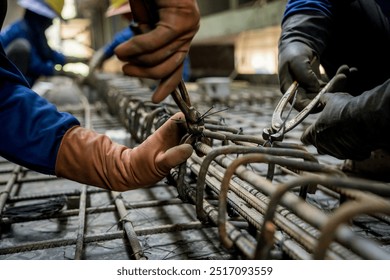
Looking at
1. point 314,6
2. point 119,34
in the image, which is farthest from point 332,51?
point 119,34

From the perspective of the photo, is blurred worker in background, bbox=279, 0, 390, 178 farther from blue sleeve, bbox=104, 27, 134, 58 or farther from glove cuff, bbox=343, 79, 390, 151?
blue sleeve, bbox=104, 27, 134, 58

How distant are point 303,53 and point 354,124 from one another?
0.68 meters

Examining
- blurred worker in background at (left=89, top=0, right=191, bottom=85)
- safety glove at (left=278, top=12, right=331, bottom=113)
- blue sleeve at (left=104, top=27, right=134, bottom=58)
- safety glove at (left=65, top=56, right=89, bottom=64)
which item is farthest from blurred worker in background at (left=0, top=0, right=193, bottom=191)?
safety glove at (left=65, top=56, right=89, bottom=64)

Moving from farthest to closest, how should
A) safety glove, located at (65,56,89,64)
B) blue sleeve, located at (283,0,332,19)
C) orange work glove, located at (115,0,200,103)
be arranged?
safety glove, located at (65,56,89,64)
blue sleeve, located at (283,0,332,19)
orange work glove, located at (115,0,200,103)

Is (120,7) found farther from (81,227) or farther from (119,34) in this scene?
(81,227)

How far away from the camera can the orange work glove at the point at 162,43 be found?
1.20 m

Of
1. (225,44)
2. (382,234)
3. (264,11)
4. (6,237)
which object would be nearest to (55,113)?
(6,237)

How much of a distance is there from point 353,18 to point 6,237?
7.08 feet

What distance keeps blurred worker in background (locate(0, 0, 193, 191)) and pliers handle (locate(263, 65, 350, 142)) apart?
367mm

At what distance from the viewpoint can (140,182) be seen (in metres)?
1.43

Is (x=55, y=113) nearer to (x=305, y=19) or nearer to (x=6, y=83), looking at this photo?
(x=6, y=83)

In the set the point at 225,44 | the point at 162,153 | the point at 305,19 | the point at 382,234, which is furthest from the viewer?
the point at 225,44

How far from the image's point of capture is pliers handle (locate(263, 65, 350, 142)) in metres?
1.51

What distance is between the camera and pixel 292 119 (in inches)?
65.8
